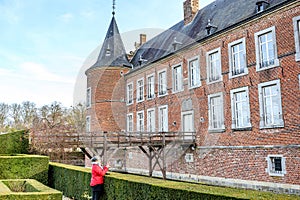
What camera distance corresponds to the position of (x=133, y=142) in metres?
13.7

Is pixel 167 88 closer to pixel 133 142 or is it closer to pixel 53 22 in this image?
pixel 133 142

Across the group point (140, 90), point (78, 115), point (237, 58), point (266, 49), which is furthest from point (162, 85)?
point (78, 115)

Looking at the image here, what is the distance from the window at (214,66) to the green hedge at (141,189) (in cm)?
750

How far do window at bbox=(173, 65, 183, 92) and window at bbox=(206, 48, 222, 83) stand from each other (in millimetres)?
2274

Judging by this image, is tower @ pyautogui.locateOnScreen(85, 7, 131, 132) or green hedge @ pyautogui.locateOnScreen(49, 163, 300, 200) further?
Answer: tower @ pyautogui.locateOnScreen(85, 7, 131, 132)

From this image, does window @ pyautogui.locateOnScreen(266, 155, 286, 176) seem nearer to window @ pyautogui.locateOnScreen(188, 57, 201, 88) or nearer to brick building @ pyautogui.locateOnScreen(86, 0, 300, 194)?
brick building @ pyautogui.locateOnScreen(86, 0, 300, 194)

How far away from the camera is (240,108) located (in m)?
11.9

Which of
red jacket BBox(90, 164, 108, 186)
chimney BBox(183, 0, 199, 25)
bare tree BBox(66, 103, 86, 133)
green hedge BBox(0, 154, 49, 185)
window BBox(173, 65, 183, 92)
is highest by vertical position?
chimney BBox(183, 0, 199, 25)

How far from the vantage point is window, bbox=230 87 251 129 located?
11.5 meters

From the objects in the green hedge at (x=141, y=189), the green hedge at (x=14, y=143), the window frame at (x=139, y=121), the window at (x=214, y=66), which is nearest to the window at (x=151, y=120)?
the window frame at (x=139, y=121)

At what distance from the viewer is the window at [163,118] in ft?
53.7

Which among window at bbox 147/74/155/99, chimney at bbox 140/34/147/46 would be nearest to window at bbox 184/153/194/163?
window at bbox 147/74/155/99

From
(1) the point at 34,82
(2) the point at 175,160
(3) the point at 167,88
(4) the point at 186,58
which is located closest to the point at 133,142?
(2) the point at 175,160

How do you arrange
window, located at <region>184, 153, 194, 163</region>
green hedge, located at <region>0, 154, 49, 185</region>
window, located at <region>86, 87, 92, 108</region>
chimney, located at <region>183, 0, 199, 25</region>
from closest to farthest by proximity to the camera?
green hedge, located at <region>0, 154, 49, 185</region> → window, located at <region>184, 153, 194, 163</region> → chimney, located at <region>183, 0, 199, 25</region> → window, located at <region>86, 87, 92, 108</region>
